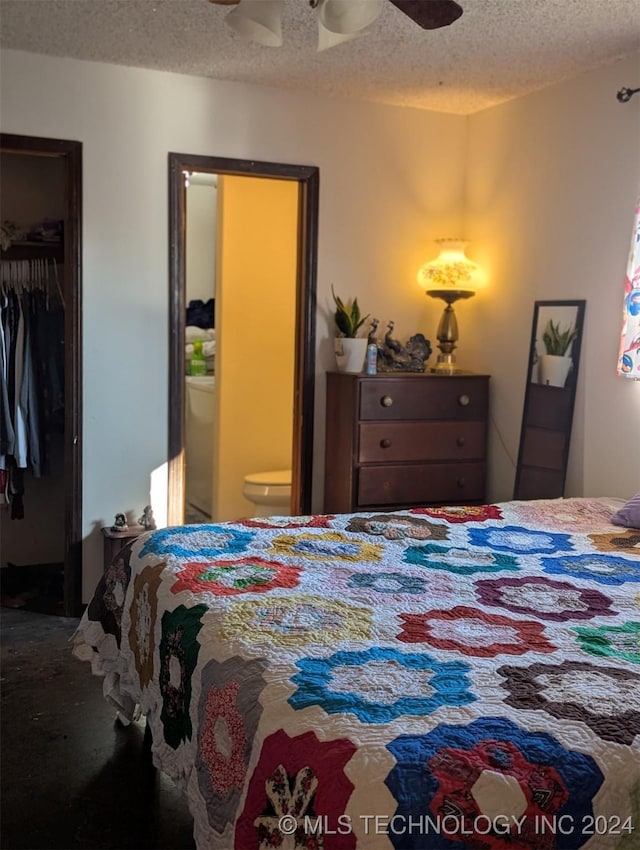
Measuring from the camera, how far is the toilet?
5.00m

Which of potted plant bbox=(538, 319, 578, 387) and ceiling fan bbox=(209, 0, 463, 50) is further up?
ceiling fan bbox=(209, 0, 463, 50)

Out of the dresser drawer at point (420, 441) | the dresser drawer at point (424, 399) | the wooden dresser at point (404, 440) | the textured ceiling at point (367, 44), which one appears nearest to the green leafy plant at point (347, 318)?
the wooden dresser at point (404, 440)

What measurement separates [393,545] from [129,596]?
736mm

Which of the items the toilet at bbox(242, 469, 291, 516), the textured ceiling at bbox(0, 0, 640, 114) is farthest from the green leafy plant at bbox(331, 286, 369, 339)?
the toilet at bbox(242, 469, 291, 516)

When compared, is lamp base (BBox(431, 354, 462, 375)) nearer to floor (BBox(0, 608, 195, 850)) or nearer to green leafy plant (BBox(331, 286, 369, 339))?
green leafy plant (BBox(331, 286, 369, 339))

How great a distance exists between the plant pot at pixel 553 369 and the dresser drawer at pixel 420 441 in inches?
18.1

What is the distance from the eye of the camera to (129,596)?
2309 mm

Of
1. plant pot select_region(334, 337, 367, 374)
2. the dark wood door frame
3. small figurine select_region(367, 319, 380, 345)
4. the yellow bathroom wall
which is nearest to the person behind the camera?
the dark wood door frame

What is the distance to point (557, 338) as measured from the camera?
3.79m

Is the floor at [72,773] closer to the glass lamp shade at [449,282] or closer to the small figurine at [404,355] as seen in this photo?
the small figurine at [404,355]

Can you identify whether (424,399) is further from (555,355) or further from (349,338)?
(555,355)

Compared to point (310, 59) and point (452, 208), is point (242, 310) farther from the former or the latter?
point (310, 59)

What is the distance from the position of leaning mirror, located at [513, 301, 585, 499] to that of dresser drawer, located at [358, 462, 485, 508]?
0.25 m

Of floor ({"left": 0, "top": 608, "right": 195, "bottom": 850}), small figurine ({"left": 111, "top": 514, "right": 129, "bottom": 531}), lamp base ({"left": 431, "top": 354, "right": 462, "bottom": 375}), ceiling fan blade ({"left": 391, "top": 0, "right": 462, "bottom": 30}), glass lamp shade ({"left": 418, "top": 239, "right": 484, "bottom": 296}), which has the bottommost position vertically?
floor ({"left": 0, "top": 608, "right": 195, "bottom": 850})
